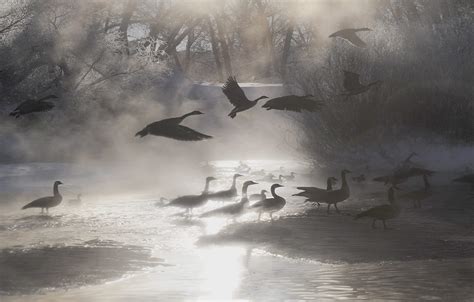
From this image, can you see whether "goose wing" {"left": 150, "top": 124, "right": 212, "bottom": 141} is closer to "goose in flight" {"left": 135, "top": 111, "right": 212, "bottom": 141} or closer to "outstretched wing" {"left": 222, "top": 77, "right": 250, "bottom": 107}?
"goose in flight" {"left": 135, "top": 111, "right": 212, "bottom": 141}

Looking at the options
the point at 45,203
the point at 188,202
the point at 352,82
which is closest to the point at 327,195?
the point at 188,202

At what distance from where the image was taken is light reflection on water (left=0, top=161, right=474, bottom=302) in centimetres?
1436

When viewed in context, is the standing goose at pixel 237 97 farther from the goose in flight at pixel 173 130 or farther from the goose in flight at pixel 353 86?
the goose in flight at pixel 353 86

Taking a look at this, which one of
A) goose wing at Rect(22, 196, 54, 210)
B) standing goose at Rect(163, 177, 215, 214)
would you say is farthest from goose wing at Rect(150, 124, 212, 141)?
goose wing at Rect(22, 196, 54, 210)

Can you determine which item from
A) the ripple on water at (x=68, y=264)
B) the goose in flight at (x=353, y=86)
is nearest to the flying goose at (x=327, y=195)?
the goose in flight at (x=353, y=86)

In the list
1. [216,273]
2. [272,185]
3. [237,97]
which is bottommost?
[216,273]

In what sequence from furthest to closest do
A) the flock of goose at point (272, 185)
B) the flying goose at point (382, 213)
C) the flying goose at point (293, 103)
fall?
1. the flying goose at point (382, 213)
2. the flying goose at point (293, 103)
3. the flock of goose at point (272, 185)

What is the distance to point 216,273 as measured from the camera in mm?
16109

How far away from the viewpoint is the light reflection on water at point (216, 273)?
14359 mm

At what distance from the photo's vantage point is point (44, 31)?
4669cm

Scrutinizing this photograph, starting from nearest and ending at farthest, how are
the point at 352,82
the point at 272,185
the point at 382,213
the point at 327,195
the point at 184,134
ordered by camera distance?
the point at 184,134 → the point at 352,82 → the point at 382,213 → the point at 327,195 → the point at 272,185

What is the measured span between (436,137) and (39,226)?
21975 mm

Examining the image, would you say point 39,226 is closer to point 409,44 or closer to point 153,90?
point 409,44

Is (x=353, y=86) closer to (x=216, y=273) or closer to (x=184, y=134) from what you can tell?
(x=184, y=134)
